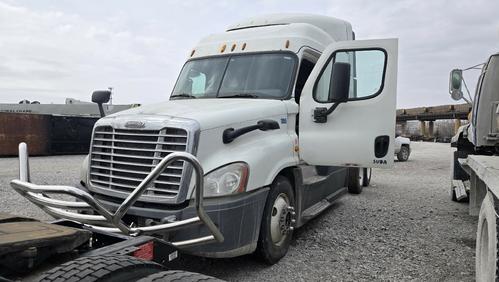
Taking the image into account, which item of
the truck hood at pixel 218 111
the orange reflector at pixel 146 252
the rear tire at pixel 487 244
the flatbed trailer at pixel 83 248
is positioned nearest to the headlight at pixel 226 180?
the truck hood at pixel 218 111

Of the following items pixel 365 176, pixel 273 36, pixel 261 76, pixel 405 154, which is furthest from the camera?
pixel 405 154

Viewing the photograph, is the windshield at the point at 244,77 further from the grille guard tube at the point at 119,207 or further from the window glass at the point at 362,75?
A: the grille guard tube at the point at 119,207

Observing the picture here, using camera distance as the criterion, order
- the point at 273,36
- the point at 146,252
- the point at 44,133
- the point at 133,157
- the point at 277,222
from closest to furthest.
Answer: the point at 146,252
the point at 133,157
the point at 277,222
the point at 273,36
the point at 44,133

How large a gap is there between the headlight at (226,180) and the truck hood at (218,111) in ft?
1.45

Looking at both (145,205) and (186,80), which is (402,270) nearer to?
(145,205)

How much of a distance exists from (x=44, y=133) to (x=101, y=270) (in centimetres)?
1549

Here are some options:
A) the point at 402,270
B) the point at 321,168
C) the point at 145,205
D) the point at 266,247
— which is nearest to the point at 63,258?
the point at 145,205

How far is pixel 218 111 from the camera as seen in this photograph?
13.6 feet

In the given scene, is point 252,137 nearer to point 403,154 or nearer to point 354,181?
point 354,181

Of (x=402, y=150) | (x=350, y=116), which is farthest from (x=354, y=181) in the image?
(x=402, y=150)

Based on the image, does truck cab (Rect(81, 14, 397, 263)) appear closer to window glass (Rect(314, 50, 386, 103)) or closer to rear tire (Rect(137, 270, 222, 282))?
window glass (Rect(314, 50, 386, 103))

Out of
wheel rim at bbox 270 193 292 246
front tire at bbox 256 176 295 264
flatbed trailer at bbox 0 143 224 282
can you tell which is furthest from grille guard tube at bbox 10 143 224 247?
wheel rim at bbox 270 193 292 246

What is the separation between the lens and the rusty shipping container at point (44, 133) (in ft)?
49.5

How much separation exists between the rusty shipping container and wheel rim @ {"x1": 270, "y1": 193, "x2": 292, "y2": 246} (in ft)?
44.7
